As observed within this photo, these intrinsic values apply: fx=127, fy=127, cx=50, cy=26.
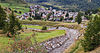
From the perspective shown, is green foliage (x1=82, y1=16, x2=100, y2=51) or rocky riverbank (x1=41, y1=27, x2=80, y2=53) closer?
green foliage (x1=82, y1=16, x2=100, y2=51)

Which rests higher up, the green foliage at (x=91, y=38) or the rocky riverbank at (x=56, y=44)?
the green foliage at (x=91, y=38)

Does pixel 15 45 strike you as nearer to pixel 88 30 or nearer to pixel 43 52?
pixel 43 52

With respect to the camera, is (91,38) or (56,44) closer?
(91,38)

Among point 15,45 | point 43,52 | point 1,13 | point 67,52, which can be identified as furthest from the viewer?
point 1,13

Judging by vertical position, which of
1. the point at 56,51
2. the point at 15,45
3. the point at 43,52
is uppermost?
the point at 15,45

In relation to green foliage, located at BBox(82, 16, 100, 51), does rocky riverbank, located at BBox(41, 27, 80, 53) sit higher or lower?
lower

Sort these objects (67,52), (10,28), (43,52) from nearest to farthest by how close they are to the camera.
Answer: (43,52) < (67,52) < (10,28)

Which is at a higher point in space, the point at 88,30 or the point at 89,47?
the point at 88,30

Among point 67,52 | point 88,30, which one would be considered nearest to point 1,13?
point 67,52

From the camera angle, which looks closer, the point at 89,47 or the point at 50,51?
the point at 89,47

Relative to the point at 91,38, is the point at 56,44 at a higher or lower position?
lower

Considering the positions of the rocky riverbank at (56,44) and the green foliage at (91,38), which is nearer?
the green foliage at (91,38)
